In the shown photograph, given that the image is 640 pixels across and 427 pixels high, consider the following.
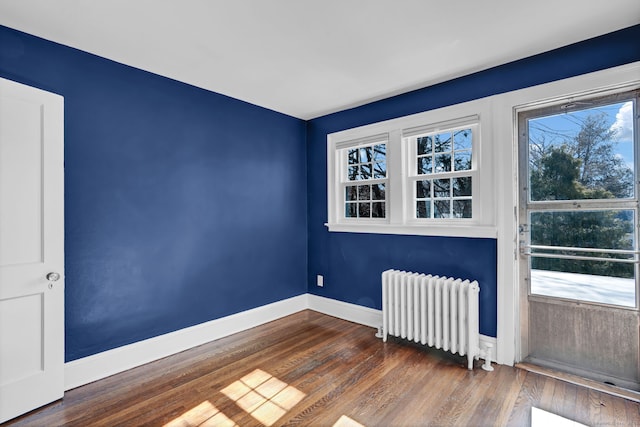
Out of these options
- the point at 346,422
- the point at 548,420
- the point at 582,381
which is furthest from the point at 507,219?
the point at 346,422

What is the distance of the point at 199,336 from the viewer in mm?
3121

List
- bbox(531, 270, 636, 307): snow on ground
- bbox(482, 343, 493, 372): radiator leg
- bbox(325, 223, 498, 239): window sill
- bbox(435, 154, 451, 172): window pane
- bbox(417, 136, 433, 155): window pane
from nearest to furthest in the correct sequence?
bbox(531, 270, 636, 307): snow on ground → bbox(482, 343, 493, 372): radiator leg → bbox(325, 223, 498, 239): window sill → bbox(435, 154, 451, 172): window pane → bbox(417, 136, 433, 155): window pane

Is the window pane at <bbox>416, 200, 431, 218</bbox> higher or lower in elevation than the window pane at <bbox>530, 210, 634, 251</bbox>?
higher

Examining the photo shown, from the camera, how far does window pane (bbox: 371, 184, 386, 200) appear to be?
3.61 m

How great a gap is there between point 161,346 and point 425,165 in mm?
3075

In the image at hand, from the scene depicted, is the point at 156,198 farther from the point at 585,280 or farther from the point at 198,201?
the point at 585,280

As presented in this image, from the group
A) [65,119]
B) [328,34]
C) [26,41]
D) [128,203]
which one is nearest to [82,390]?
[128,203]

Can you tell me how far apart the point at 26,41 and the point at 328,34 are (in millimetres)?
2100

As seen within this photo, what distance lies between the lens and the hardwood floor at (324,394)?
200 cm

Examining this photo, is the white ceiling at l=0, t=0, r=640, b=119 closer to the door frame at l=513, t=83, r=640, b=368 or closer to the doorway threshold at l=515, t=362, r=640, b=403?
the door frame at l=513, t=83, r=640, b=368

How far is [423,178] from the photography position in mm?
3246

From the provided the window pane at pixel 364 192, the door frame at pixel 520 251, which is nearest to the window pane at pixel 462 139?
the door frame at pixel 520 251

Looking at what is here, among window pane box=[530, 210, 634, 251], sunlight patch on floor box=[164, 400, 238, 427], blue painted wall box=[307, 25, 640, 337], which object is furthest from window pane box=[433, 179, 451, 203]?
sunlight patch on floor box=[164, 400, 238, 427]

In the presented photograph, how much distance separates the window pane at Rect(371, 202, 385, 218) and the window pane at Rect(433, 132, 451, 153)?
85 cm
